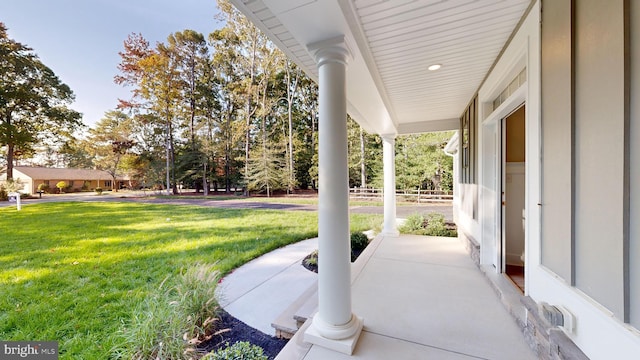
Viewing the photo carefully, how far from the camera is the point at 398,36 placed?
2.12 meters

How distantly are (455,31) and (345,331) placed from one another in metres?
2.73

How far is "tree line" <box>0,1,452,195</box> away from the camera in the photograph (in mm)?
15734

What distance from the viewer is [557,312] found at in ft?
4.42

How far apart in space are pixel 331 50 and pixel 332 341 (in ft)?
7.25

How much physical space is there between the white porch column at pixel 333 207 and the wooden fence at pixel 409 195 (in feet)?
41.9

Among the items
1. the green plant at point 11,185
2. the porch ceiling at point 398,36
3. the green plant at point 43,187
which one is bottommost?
the green plant at point 43,187

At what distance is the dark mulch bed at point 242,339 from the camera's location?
203 cm

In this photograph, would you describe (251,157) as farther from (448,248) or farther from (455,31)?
(455,31)

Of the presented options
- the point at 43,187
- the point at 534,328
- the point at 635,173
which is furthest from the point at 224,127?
the point at 635,173

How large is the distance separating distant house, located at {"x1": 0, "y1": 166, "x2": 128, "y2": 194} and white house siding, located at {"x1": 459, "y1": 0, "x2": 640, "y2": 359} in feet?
89.5

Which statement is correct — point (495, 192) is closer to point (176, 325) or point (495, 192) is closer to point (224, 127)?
point (176, 325)

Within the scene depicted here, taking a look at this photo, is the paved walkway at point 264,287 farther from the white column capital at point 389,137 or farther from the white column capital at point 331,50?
the white column capital at point 389,137

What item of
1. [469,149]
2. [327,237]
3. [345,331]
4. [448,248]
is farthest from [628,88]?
[448,248]

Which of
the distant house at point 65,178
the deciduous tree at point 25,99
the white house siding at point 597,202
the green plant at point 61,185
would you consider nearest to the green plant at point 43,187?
the distant house at point 65,178
